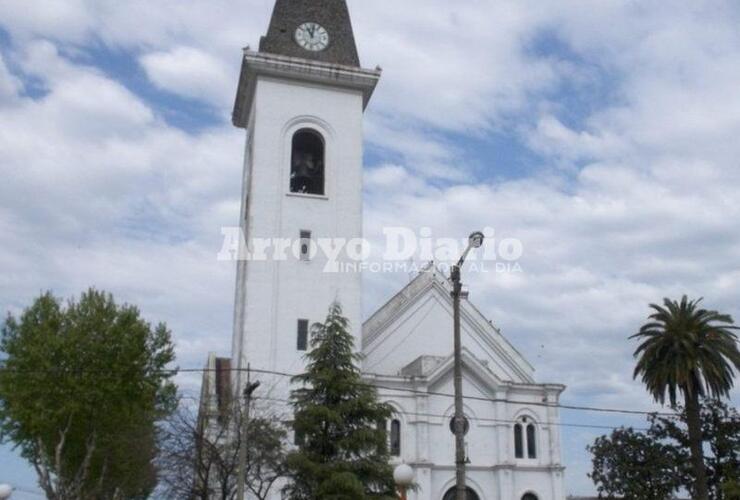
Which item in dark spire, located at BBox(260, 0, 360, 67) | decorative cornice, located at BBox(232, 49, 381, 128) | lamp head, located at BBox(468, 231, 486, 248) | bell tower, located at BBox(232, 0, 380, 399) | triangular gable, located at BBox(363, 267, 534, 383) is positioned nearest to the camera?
lamp head, located at BBox(468, 231, 486, 248)

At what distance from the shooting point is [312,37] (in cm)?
3738

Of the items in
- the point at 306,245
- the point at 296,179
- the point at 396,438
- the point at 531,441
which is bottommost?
the point at 396,438

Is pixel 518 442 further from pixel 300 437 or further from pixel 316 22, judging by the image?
pixel 316 22

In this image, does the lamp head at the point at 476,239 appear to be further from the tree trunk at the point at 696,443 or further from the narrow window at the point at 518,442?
the tree trunk at the point at 696,443

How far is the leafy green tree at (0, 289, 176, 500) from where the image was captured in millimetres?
33250

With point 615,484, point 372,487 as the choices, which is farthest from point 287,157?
point 615,484

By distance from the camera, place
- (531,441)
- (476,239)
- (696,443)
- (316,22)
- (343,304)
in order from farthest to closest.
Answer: (316,22)
(696,443)
(531,441)
(343,304)
(476,239)

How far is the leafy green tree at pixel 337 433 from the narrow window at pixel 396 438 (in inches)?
325

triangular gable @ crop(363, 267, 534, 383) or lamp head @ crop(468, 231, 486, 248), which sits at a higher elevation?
triangular gable @ crop(363, 267, 534, 383)

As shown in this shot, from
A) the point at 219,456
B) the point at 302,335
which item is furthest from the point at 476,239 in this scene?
the point at 302,335

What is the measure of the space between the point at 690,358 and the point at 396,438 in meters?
13.4

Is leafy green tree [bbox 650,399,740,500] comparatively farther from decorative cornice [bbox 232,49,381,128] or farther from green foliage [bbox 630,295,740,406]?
decorative cornice [bbox 232,49,381,128]

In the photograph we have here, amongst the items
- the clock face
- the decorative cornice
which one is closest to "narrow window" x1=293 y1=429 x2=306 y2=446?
the decorative cornice

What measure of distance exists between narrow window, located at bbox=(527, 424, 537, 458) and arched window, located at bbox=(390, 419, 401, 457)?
18.3 ft
